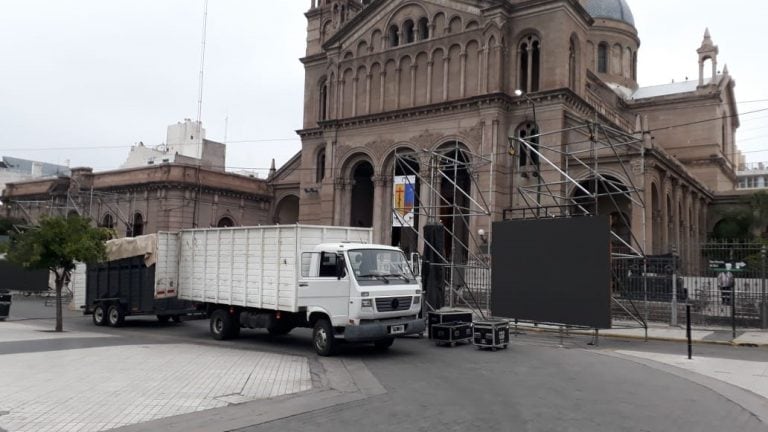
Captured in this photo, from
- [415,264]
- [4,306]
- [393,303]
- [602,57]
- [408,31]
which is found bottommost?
[4,306]

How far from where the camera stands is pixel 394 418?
7.91 meters

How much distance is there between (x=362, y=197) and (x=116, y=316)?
78.6 feet

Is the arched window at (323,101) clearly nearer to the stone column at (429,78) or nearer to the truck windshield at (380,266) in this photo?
the stone column at (429,78)

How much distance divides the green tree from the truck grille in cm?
983

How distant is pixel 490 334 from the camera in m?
14.4

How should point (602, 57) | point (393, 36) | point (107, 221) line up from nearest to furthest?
point (393, 36), point (107, 221), point (602, 57)

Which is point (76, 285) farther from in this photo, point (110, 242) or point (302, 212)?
point (302, 212)

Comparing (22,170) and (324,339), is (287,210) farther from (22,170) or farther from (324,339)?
(22,170)

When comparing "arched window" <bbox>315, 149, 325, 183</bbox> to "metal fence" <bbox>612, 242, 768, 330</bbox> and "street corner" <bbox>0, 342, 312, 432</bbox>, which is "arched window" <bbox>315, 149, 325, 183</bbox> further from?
"street corner" <bbox>0, 342, 312, 432</bbox>

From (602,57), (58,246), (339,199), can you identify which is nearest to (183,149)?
(339,199)

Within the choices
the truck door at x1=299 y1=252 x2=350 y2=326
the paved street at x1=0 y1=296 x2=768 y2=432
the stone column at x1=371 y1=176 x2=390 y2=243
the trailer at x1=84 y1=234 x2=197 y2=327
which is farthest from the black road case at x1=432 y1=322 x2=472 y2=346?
the stone column at x1=371 y1=176 x2=390 y2=243

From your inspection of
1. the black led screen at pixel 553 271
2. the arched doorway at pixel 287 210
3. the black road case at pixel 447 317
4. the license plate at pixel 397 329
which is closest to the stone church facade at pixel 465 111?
the arched doorway at pixel 287 210

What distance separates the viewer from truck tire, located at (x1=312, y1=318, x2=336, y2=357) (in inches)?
518

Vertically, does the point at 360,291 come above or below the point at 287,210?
below
